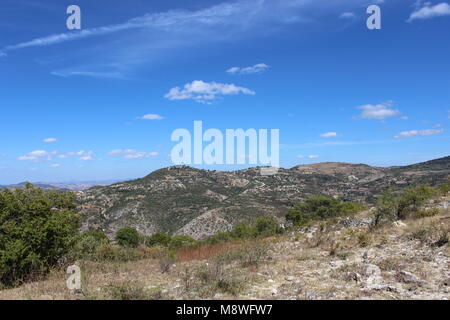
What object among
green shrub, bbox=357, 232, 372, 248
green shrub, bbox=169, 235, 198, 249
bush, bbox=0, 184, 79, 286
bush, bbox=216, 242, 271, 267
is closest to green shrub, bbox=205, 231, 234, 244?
→ green shrub, bbox=169, 235, 198, 249

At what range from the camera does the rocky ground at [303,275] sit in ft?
19.9

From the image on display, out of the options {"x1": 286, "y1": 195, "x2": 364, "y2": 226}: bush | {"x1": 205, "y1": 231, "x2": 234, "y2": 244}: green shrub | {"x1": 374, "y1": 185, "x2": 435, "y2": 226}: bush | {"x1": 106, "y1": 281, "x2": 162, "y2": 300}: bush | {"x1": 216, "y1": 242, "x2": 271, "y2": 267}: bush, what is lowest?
{"x1": 205, "y1": 231, "x2": 234, "y2": 244}: green shrub

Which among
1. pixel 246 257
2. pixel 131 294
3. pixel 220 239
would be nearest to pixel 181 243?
pixel 220 239

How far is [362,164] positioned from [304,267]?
154965 mm

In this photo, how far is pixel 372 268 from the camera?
715 centimetres

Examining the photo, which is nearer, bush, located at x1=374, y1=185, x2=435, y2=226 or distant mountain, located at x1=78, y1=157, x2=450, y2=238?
bush, located at x1=374, y1=185, x2=435, y2=226

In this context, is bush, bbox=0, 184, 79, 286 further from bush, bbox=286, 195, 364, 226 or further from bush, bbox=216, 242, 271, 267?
bush, bbox=286, 195, 364, 226

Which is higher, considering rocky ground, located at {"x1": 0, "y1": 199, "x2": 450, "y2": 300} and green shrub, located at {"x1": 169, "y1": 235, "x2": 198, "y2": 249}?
rocky ground, located at {"x1": 0, "y1": 199, "x2": 450, "y2": 300}

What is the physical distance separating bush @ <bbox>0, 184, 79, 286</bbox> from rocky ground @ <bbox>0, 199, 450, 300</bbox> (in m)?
0.72

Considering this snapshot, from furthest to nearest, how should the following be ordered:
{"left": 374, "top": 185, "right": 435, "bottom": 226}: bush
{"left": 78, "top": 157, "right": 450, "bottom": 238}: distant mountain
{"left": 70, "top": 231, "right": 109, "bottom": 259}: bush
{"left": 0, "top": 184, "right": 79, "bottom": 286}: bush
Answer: {"left": 78, "top": 157, "right": 450, "bottom": 238}: distant mountain
{"left": 374, "top": 185, "right": 435, "bottom": 226}: bush
{"left": 70, "top": 231, "right": 109, "bottom": 259}: bush
{"left": 0, "top": 184, "right": 79, "bottom": 286}: bush

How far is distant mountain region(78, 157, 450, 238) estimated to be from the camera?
5784 cm
